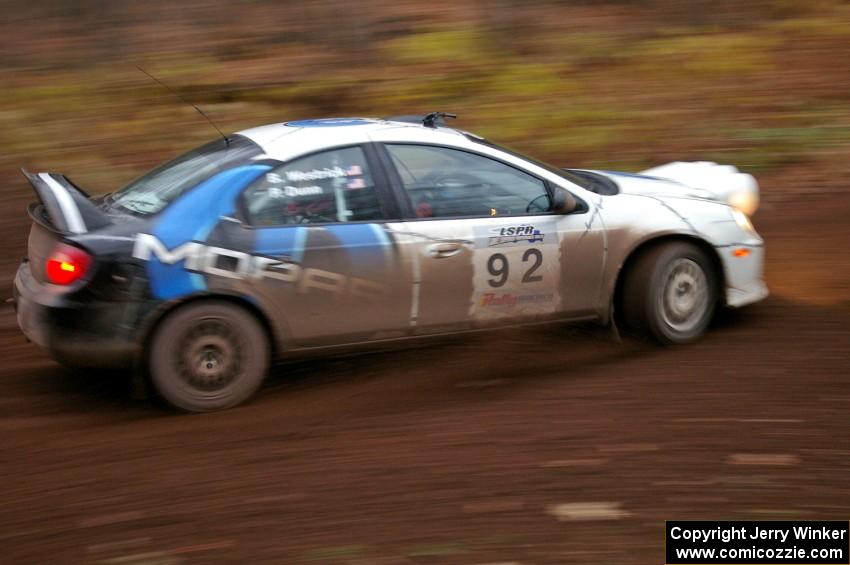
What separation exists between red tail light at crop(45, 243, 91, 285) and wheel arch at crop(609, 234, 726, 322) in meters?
3.15

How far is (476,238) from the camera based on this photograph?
610 cm

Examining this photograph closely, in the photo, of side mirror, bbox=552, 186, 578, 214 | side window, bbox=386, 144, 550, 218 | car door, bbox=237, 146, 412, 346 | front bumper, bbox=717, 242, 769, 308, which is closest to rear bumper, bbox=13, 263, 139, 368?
car door, bbox=237, 146, 412, 346

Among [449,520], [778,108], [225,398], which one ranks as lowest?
[449,520]

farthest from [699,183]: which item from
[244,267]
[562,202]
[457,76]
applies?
[457,76]

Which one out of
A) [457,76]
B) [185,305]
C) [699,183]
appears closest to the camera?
[185,305]

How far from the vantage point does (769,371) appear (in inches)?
239

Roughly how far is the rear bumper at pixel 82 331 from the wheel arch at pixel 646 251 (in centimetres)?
296

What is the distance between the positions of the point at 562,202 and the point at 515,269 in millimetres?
500

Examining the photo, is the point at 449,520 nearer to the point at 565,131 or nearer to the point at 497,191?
the point at 497,191

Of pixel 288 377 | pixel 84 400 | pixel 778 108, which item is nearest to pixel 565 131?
pixel 778 108

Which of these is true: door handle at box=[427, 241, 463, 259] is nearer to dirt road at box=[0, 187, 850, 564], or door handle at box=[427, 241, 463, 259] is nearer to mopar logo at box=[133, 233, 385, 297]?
mopar logo at box=[133, 233, 385, 297]

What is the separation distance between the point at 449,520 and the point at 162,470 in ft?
4.88

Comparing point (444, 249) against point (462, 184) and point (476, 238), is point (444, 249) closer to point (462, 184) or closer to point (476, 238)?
point (476, 238)

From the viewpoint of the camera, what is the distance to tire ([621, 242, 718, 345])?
650 cm
